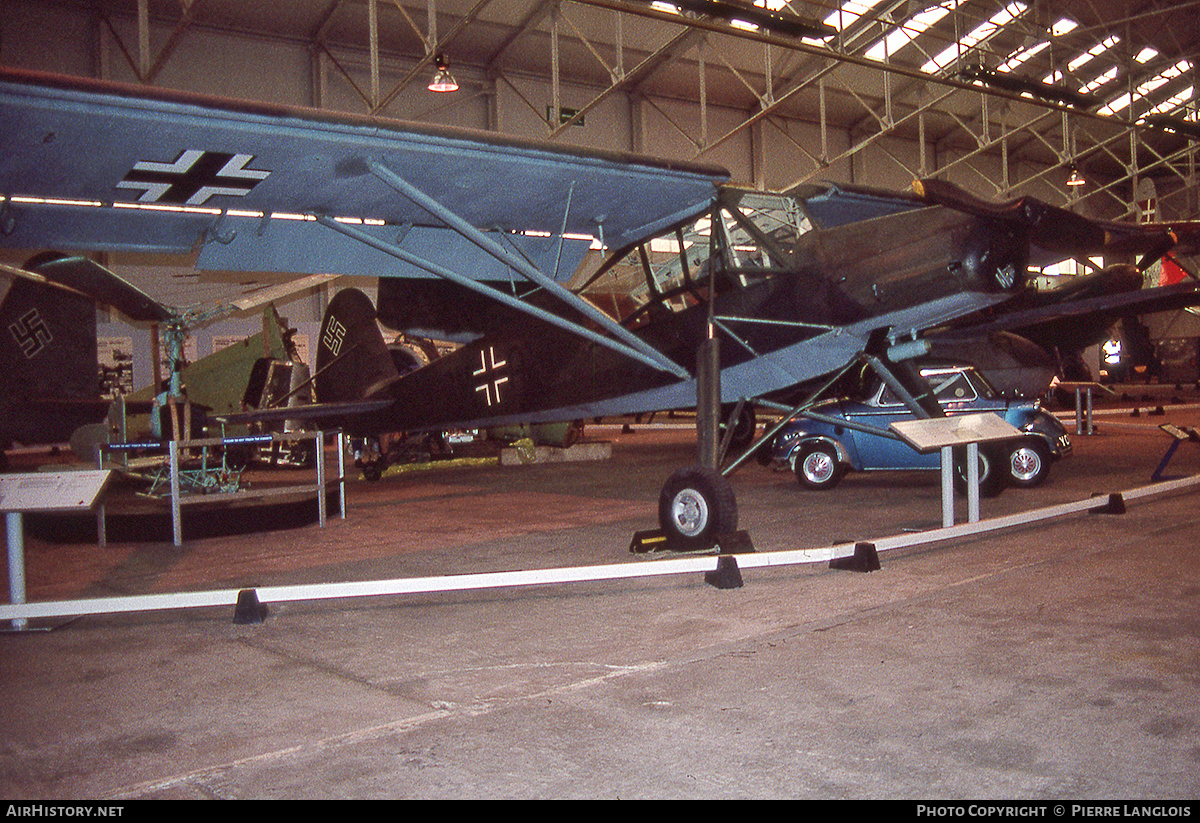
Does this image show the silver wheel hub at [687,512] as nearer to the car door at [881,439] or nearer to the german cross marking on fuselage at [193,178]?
the german cross marking on fuselage at [193,178]

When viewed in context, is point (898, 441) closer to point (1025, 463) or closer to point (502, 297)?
point (1025, 463)

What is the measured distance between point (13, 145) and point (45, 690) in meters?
3.00

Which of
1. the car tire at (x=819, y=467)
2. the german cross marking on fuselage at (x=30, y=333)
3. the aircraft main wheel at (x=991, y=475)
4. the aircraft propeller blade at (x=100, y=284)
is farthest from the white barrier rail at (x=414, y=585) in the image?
the german cross marking on fuselage at (x=30, y=333)

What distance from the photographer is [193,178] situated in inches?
215

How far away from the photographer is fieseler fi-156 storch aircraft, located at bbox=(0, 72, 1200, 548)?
5.03m

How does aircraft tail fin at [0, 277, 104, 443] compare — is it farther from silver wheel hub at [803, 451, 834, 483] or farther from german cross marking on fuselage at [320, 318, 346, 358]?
silver wheel hub at [803, 451, 834, 483]

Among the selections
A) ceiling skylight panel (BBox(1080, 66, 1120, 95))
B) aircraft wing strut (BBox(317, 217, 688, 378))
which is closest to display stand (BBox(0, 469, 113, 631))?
aircraft wing strut (BBox(317, 217, 688, 378))

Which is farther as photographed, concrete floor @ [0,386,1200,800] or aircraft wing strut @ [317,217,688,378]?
aircraft wing strut @ [317,217,688,378]

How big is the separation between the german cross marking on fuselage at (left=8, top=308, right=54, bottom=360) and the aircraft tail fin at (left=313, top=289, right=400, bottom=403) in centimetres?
496

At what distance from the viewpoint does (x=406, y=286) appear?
30.2 ft

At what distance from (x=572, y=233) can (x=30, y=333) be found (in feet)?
32.9

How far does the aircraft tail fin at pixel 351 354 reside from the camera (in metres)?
11.2

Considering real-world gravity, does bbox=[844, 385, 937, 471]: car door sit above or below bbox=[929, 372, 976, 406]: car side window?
below

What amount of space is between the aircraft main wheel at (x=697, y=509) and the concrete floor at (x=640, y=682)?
41 cm
